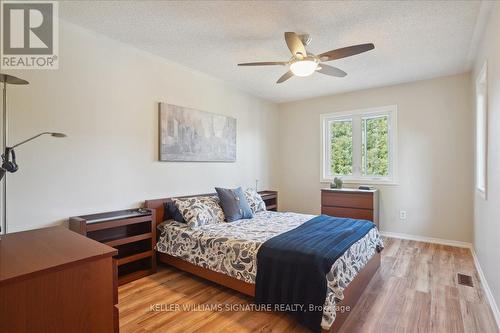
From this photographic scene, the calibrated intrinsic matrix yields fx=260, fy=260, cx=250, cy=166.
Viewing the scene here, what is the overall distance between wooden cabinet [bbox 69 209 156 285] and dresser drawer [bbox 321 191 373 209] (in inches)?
115

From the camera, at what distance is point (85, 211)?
2664mm

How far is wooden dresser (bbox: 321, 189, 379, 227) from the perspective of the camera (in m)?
4.19

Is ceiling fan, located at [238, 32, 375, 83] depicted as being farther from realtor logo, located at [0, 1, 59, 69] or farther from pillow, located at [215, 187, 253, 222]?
realtor logo, located at [0, 1, 59, 69]

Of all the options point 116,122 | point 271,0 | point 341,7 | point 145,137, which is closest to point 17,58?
point 116,122

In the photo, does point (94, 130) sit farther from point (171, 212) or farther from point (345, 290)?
point (345, 290)

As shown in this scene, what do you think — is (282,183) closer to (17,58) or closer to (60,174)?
(60,174)

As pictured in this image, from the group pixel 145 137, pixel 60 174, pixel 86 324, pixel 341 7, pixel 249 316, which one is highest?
pixel 341 7

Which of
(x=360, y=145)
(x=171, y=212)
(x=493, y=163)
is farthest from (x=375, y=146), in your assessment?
(x=171, y=212)

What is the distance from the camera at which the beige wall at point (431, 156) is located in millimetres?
3844

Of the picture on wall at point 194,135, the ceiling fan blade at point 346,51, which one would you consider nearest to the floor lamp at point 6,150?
the picture on wall at point 194,135

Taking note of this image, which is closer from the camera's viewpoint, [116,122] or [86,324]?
[86,324]

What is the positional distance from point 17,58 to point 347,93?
4.64m

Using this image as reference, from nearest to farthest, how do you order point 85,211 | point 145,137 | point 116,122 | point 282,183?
point 85,211, point 116,122, point 145,137, point 282,183

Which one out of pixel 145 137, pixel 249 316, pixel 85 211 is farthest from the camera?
pixel 145 137
